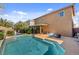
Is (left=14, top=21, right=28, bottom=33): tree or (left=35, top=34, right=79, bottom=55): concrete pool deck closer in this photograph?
(left=35, top=34, right=79, bottom=55): concrete pool deck

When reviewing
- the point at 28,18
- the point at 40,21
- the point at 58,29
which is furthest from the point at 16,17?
the point at 58,29

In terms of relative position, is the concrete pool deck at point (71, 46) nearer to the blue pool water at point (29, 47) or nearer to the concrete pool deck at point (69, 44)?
the concrete pool deck at point (69, 44)

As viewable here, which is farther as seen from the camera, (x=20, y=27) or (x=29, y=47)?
(x=20, y=27)

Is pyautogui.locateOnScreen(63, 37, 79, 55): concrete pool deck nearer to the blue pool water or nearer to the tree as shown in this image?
the blue pool water

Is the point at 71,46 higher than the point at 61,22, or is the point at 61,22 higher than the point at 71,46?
the point at 61,22

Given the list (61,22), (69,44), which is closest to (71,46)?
(69,44)

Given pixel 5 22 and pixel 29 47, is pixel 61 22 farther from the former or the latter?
pixel 5 22

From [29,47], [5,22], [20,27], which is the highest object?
[5,22]

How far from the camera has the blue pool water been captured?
3463 millimetres

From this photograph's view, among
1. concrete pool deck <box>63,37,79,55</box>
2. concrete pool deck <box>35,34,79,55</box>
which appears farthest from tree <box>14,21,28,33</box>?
concrete pool deck <box>63,37,79,55</box>

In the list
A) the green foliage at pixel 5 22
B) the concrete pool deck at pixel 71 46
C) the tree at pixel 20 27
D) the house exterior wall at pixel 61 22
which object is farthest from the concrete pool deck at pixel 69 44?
the green foliage at pixel 5 22

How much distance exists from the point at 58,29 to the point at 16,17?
1.01m

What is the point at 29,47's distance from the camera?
11.5 feet

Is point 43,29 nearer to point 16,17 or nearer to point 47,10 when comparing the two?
point 47,10
